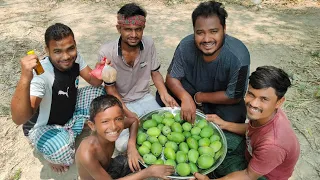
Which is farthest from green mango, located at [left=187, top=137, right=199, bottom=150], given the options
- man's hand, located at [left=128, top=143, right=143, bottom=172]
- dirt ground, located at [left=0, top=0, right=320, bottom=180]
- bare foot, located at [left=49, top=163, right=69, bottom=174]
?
bare foot, located at [left=49, top=163, right=69, bottom=174]

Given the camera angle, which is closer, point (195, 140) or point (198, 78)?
point (195, 140)

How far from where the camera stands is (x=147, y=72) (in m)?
3.29

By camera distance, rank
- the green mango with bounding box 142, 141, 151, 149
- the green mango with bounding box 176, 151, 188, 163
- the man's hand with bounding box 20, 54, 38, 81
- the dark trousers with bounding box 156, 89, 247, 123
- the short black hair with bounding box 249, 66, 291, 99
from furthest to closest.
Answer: the dark trousers with bounding box 156, 89, 247, 123 < the green mango with bounding box 142, 141, 151, 149 < the green mango with bounding box 176, 151, 188, 163 < the man's hand with bounding box 20, 54, 38, 81 < the short black hair with bounding box 249, 66, 291, 99

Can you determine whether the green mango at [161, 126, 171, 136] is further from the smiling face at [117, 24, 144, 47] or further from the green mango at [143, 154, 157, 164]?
the smiling face at [117, 24, 144, 47]

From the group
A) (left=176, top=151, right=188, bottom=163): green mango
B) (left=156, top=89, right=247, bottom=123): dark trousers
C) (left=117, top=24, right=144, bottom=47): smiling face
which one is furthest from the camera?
(left=156, top=89, right=247, bottom=123): dark trousers

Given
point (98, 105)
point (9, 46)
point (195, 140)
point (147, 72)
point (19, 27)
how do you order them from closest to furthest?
1. point (98, 105)
2. point (195, 140)
3. point (147, 72)
4. point (9, 46)
5. point (19, 27)

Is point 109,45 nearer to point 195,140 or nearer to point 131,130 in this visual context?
point 131,130

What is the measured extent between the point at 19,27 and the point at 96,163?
446 centimetres

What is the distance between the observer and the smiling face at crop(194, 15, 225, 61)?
8.49ft

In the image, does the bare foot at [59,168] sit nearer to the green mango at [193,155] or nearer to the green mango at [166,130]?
the green mango at [166,130]

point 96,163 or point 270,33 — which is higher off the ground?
point 96,163

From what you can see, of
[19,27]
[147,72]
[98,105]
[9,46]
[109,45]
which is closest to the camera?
[98,105]

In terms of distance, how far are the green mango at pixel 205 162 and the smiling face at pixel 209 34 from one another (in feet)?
3.25

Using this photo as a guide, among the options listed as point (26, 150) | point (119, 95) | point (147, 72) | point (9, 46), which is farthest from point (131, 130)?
point (9, 46)
